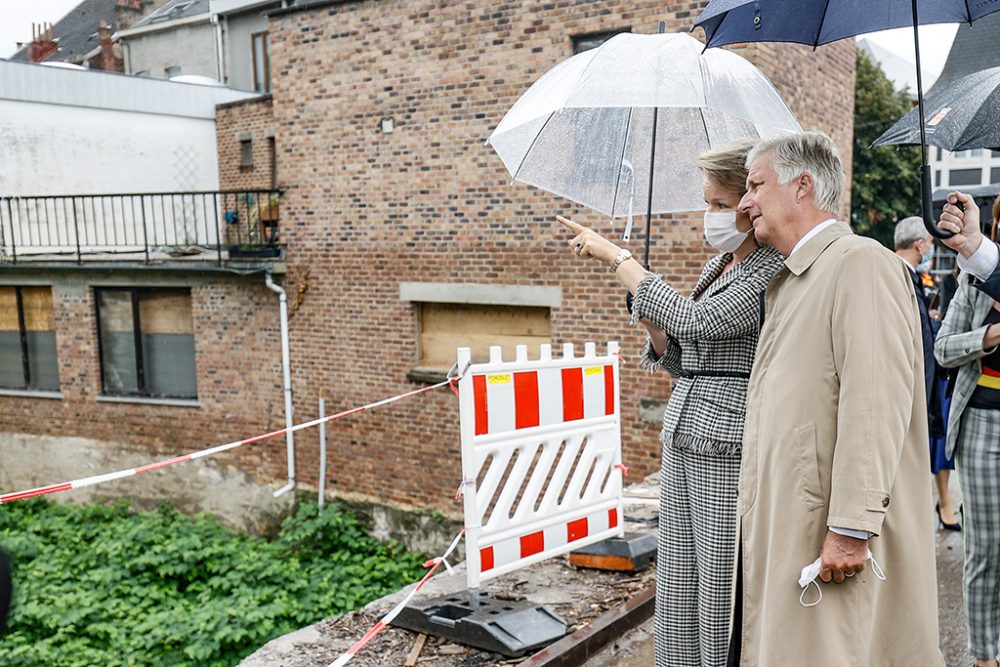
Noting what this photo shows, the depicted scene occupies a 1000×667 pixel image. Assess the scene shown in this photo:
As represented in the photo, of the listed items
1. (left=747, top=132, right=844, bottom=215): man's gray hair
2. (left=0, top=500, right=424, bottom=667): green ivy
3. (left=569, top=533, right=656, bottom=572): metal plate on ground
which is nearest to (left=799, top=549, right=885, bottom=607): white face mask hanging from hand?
(left=747, top=132, right=844, bottom=215): man's gray hair

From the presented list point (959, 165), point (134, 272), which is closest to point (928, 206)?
point (134, 272)

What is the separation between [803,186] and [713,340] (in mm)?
584

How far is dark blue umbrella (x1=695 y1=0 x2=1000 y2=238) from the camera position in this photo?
281cm

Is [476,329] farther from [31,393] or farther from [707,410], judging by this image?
[31,393]

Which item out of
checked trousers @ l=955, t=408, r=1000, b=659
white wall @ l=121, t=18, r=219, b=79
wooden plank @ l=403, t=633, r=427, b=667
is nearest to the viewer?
checked trousers @ l=955, t=408, r=1000, b=659

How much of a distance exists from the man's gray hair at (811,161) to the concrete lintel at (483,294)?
7251mm

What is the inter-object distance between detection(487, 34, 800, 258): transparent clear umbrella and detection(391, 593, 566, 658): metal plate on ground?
1858 mm

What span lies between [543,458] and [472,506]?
1.82 feet

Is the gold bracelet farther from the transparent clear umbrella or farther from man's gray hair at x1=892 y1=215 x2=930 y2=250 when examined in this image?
man's gray hair at x1=892 y1=215 x2=930 y2=250

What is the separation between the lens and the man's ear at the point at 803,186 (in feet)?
7.27

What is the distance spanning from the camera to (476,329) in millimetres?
10383

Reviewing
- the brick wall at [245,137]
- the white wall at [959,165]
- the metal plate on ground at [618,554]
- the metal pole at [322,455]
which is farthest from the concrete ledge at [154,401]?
the white wall at [959,165]

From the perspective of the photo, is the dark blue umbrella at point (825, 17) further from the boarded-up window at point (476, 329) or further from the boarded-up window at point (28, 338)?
the boarded-up window at point (28, 338)

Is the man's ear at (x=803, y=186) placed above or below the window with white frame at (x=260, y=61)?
below
